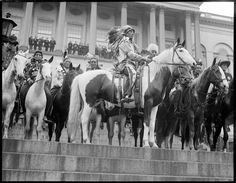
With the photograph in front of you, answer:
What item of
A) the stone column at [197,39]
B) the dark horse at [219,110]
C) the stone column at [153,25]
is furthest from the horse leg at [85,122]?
the stone column at [197,39]

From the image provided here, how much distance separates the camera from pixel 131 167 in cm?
683

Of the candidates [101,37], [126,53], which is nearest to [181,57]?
[126,53]

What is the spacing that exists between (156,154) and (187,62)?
9.70 feet

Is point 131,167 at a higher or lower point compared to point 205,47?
lower

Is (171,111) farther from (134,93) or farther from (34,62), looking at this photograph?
(34,62)

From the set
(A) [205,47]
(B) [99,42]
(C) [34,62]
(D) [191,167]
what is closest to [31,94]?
(C) [34,62]

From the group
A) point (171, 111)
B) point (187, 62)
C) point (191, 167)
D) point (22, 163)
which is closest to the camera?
point (22, 163)

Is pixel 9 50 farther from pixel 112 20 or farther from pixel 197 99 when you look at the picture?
pixel 112 20

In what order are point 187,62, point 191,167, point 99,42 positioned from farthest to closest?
point 99,42
point 187,62
point 191,167

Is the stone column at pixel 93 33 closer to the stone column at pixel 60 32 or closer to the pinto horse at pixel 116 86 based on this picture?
the stone column at pixel 60 32

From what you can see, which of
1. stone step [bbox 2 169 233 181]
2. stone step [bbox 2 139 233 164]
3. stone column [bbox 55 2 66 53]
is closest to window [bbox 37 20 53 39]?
stone column [bbox 55 2 66 53]

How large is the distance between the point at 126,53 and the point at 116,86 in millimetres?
1153

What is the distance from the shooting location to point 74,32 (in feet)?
140

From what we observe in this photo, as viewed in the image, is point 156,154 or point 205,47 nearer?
point 156,154
